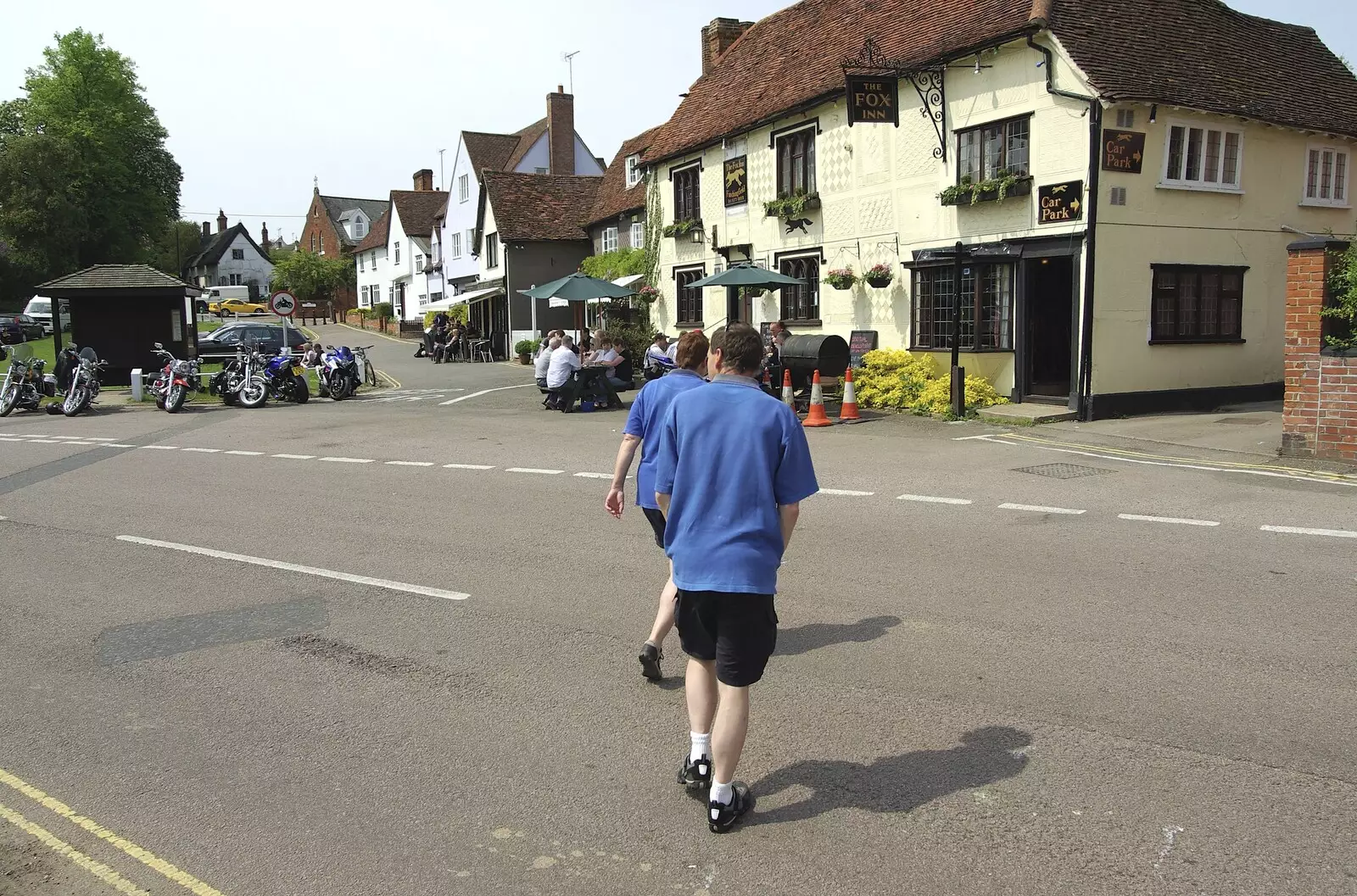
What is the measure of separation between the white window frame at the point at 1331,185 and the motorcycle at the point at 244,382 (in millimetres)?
20908

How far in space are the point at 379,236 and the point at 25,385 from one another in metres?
49.8

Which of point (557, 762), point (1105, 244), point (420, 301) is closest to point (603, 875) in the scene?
point (557, 762)

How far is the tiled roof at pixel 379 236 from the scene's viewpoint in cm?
6876

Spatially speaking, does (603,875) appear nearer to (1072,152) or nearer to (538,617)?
(538,617)

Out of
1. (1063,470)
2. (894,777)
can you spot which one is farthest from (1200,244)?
(894,777)

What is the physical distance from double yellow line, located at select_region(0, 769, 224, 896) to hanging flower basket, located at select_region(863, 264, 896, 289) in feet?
59.1

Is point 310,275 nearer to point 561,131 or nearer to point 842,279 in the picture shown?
point 561,131

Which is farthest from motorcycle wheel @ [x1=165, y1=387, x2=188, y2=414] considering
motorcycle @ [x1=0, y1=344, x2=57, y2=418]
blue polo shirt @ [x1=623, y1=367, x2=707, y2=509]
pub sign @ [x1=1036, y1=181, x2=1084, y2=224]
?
blue polo shirt @ [x1=623, y1=367, x2=707, y2=509]

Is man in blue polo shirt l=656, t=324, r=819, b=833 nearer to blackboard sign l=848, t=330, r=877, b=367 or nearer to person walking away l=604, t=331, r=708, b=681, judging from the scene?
person walking away l=604, t=331, r=708, b=681

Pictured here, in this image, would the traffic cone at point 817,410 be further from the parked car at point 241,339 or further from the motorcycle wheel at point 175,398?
the parked car at point 241,339

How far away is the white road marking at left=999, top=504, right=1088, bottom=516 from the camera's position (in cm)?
962

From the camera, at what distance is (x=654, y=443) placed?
5484mm

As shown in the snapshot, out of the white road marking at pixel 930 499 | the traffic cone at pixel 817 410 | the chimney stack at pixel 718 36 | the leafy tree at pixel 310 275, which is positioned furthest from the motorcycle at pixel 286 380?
the leafy tree at pixel 310 275

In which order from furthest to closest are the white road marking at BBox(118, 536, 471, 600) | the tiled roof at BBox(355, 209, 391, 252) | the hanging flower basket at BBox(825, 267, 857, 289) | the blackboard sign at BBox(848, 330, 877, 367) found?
the tiled roof at BBox(355, 209, 391, 252) → the hanging flower basket at BBox(825, 267, 857, 289) → the blackboard sign at BBox(848, 330, 877, 367) → the white road marking at BBox(118, 536, 471, 600)
